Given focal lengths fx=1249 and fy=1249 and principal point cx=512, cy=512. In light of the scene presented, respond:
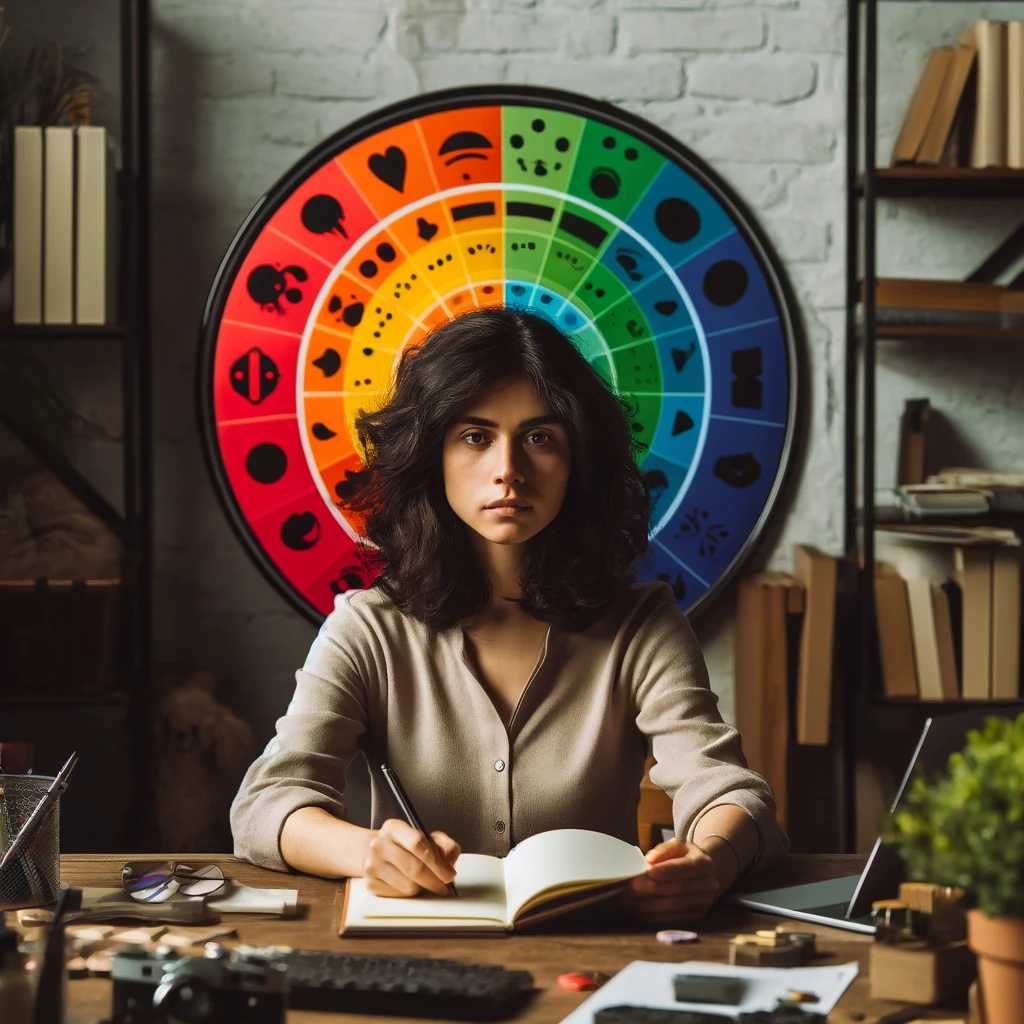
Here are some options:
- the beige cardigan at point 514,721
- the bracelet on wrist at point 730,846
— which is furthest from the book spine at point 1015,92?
the bracelet on wrist at point 730,846

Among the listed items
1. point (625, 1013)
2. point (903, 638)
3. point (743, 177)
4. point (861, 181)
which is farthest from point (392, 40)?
point (625, 1013)

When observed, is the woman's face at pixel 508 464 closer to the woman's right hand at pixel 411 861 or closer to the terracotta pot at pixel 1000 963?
the woman's right hand at pixel 411 861

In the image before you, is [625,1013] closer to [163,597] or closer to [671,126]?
[163,597]

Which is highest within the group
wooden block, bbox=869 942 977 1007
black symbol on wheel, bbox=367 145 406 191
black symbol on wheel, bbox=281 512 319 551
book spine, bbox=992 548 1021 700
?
black symbol on wheel, bbox=367 145 406 191

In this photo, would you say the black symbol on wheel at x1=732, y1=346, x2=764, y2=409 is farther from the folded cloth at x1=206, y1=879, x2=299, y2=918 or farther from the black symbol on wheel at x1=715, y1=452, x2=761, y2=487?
the folded cloth at x1=206, y1=879, x2=299, y2=918

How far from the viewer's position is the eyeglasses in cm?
124

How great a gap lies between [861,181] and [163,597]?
1700 millimetres

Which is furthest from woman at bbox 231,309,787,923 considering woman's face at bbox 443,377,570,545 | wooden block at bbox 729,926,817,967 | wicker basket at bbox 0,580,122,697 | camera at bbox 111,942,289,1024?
wicker basket at bbox 0,580,122,697

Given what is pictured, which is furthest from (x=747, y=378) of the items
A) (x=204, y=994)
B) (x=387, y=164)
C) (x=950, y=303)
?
(x=204, y=994)

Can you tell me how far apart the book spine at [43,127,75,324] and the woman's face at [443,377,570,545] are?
1.11 m

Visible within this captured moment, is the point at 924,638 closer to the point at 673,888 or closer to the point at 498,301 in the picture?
the point at 498,301

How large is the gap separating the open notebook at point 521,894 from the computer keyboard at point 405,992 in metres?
0.15

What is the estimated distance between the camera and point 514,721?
1.62m

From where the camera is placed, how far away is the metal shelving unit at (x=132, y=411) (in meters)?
2.41
